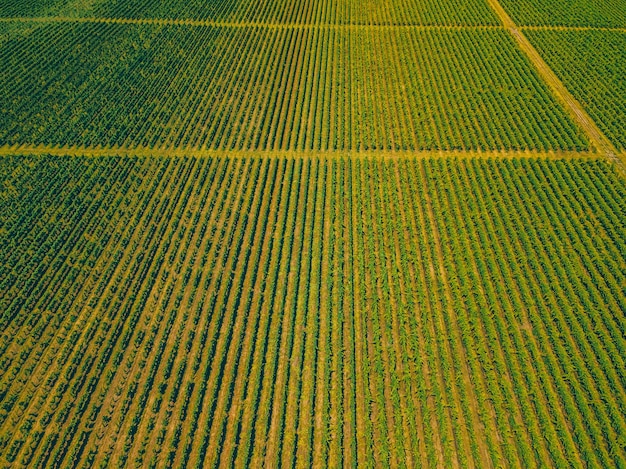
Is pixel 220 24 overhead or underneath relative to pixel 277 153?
overhead

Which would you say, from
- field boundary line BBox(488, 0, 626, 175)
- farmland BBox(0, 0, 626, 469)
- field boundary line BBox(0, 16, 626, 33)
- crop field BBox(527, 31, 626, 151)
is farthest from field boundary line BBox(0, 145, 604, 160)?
field boundary line BBox(0, 16, 626, 33)

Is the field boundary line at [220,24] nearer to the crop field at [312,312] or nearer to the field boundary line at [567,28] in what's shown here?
the field boundary line at [567,28]

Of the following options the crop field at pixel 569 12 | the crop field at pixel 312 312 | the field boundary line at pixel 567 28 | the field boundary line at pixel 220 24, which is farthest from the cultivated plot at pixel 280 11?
the crop field at pixel 312 312

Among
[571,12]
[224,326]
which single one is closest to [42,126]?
[224,326]

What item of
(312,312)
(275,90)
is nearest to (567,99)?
(275,90)

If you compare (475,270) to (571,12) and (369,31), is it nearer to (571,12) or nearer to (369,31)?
(369,31)

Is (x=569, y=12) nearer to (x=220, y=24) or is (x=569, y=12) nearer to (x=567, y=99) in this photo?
(x=567, y=99)
